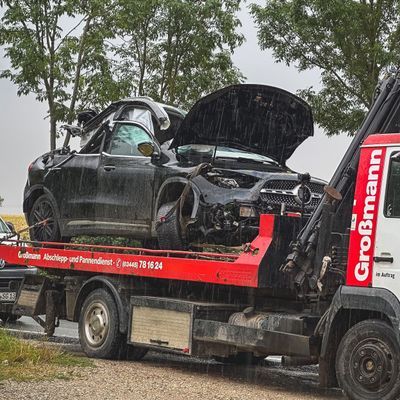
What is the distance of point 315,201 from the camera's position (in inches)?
400

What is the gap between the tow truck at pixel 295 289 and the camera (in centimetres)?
805

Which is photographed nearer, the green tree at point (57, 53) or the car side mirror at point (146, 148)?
the car side mirror at point (146, 148)

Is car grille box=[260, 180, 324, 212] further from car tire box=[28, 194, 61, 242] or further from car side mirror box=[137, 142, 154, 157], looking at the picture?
car tire box=[28, 194, 61, 242]

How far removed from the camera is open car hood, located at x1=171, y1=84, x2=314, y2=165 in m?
10.5

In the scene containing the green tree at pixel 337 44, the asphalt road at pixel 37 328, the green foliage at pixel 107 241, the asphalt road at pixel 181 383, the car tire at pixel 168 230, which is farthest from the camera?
the green tree at pixel 337 44

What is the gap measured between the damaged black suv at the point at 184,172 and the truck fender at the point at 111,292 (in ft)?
2.05

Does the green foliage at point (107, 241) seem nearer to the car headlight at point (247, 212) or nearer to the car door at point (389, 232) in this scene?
the car headlight at point (247, 212)

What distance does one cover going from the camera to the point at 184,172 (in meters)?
10.5

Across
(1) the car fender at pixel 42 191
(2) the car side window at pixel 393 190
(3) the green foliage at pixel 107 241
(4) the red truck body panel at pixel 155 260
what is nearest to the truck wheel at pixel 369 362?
(2) the car side window at pixel 393 190

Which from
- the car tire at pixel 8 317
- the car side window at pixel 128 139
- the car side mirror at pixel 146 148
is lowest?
the car tire at pixel 8 317

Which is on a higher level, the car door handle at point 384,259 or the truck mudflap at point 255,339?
the car door handle at point 384,259

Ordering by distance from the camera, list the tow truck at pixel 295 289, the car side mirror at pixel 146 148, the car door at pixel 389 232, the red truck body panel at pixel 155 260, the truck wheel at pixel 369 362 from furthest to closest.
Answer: the car side mirror at pixel 146 148
the red truck body panel at pixel 155 260
the tow truck at pixel 295 289
the car door at pixel 389 232
the truck wheel at pixel 369 362

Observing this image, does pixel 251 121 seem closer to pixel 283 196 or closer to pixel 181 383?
pixel 283 196

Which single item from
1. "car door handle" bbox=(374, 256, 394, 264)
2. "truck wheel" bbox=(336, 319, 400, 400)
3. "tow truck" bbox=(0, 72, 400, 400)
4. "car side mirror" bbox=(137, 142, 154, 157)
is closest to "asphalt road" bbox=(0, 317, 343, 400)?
"tow truck" bbox=(0, 72, 400, 400)
